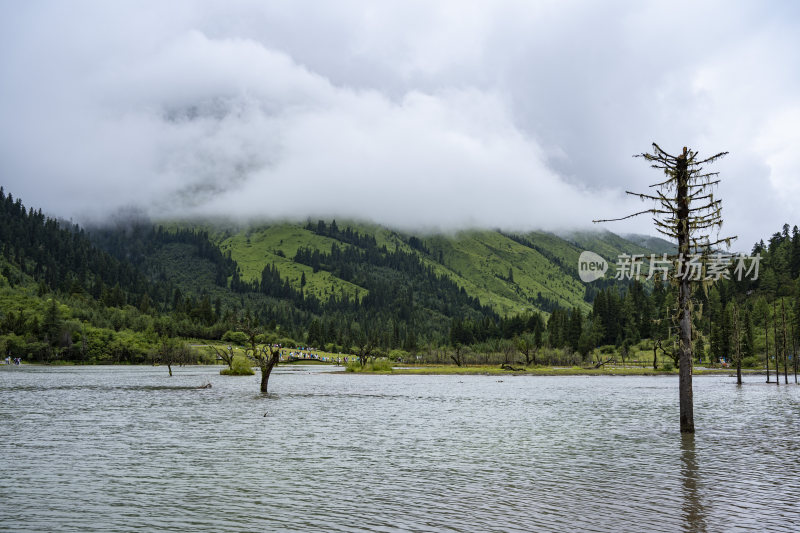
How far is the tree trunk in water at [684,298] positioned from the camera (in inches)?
1414

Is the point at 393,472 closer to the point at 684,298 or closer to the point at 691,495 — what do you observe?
the point at 691,495

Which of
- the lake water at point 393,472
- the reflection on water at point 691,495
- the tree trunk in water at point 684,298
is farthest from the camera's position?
the tree trunk in water at point 684,298

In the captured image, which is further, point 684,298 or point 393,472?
point 684,298

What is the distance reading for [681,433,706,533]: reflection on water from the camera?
59.6ft

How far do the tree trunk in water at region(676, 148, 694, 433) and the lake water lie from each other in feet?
10.3

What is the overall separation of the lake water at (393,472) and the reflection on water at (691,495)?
4.5 inches

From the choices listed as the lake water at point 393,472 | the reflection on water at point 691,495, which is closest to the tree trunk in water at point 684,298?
the lake water at point 393,472

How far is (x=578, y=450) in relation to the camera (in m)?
33.1

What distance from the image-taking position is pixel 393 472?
27047 millimetres

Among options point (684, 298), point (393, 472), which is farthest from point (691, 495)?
point (684, 298)

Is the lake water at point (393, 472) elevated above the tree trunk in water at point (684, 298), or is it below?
below

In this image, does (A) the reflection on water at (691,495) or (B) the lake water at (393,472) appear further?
(B) the lake water at (393,472)

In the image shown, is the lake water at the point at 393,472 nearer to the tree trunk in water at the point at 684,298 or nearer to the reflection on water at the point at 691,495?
the reflection on water at the point at 691,495

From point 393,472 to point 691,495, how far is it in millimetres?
11596
